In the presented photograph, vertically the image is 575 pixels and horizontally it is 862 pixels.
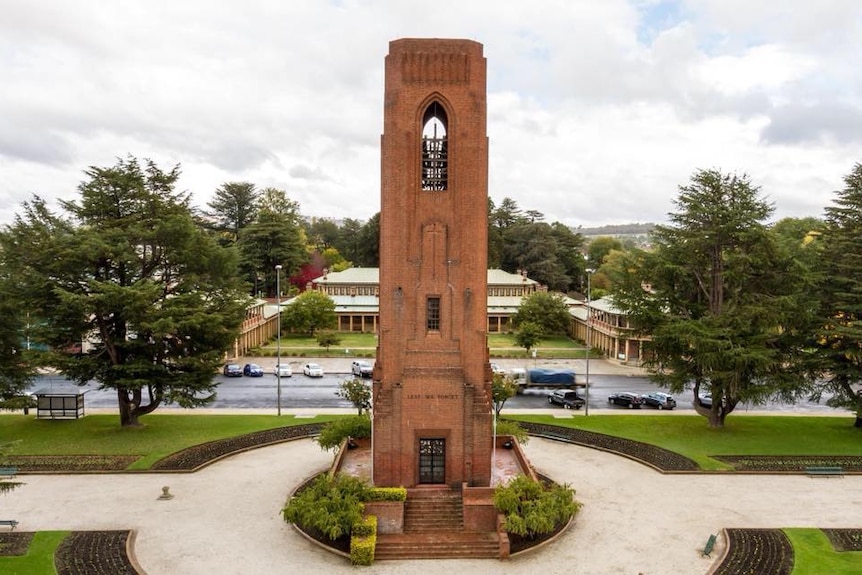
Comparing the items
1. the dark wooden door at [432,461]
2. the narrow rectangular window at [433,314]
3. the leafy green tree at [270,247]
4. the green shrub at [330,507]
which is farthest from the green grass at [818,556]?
the leafy green tree at [270,247]

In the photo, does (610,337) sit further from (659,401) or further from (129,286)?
(129,286)

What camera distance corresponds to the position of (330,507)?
22078mm

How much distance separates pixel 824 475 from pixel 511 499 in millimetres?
17424

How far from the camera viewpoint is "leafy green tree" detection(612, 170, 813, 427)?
114ft

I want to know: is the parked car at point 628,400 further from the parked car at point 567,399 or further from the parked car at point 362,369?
the parked car at point 362,369

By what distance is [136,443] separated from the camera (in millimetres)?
34062

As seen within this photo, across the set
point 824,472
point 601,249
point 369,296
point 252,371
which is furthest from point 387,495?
point 601,249

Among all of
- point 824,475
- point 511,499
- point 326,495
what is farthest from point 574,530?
point 824,475

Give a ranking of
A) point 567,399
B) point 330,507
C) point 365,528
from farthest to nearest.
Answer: point 567,399 → point 330,507 → point 365,528

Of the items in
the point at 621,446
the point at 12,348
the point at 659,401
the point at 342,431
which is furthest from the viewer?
the point at 659,401

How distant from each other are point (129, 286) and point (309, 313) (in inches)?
1479

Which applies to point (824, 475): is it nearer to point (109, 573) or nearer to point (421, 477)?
point (421, 477)

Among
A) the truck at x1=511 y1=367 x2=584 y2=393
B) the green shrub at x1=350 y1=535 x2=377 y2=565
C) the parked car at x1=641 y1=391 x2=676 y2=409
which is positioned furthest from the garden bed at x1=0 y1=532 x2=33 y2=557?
the parked car at x1=641 y1=391 x2=676 y2=409

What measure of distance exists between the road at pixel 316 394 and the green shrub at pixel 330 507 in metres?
20.0
